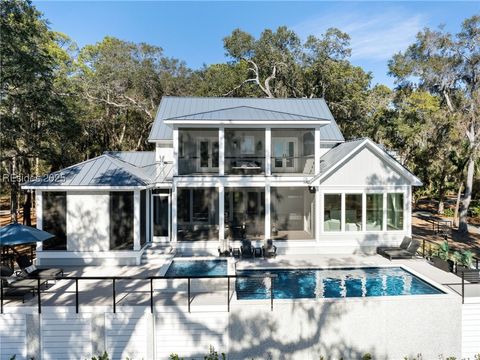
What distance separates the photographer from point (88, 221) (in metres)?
15.5

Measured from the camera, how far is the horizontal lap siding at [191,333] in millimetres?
10250

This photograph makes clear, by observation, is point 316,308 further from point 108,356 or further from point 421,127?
point 421,127

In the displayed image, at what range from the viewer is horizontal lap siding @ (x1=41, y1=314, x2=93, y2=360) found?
10.3 m

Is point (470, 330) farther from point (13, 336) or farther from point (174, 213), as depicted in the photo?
point (13, 336)

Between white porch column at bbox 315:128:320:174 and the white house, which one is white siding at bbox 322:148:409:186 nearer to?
the white house

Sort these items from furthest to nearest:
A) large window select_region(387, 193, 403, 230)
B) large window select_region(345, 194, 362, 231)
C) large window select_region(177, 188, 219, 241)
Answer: large window select_region(177, 188, 219, 241), large window select_region(387, 193, 403, 230), large window select_region(345, 194, 362, 231)

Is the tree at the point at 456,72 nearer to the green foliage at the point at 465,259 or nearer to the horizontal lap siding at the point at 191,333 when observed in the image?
the green foliage at the point at 465,259

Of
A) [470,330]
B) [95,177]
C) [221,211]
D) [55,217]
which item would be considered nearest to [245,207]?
[221,211]

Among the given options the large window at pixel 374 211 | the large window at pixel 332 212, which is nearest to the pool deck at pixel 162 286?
the large window at pixel 332 212

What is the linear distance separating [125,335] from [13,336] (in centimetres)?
335

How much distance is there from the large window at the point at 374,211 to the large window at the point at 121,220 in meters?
12.0

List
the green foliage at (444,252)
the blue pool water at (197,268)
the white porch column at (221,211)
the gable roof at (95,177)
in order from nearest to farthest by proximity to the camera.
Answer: the blue pool water at (197,268) < the green foliage at (444,252) < the gable roof at (95,177) < the white porch column at (221,211)

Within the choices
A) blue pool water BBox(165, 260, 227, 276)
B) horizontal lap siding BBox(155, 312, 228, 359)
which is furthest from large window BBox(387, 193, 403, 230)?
horizontal lap siding BBox(155, 312, 228, 359)

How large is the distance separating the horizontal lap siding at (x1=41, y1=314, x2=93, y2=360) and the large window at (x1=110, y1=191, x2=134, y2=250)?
544 cm
